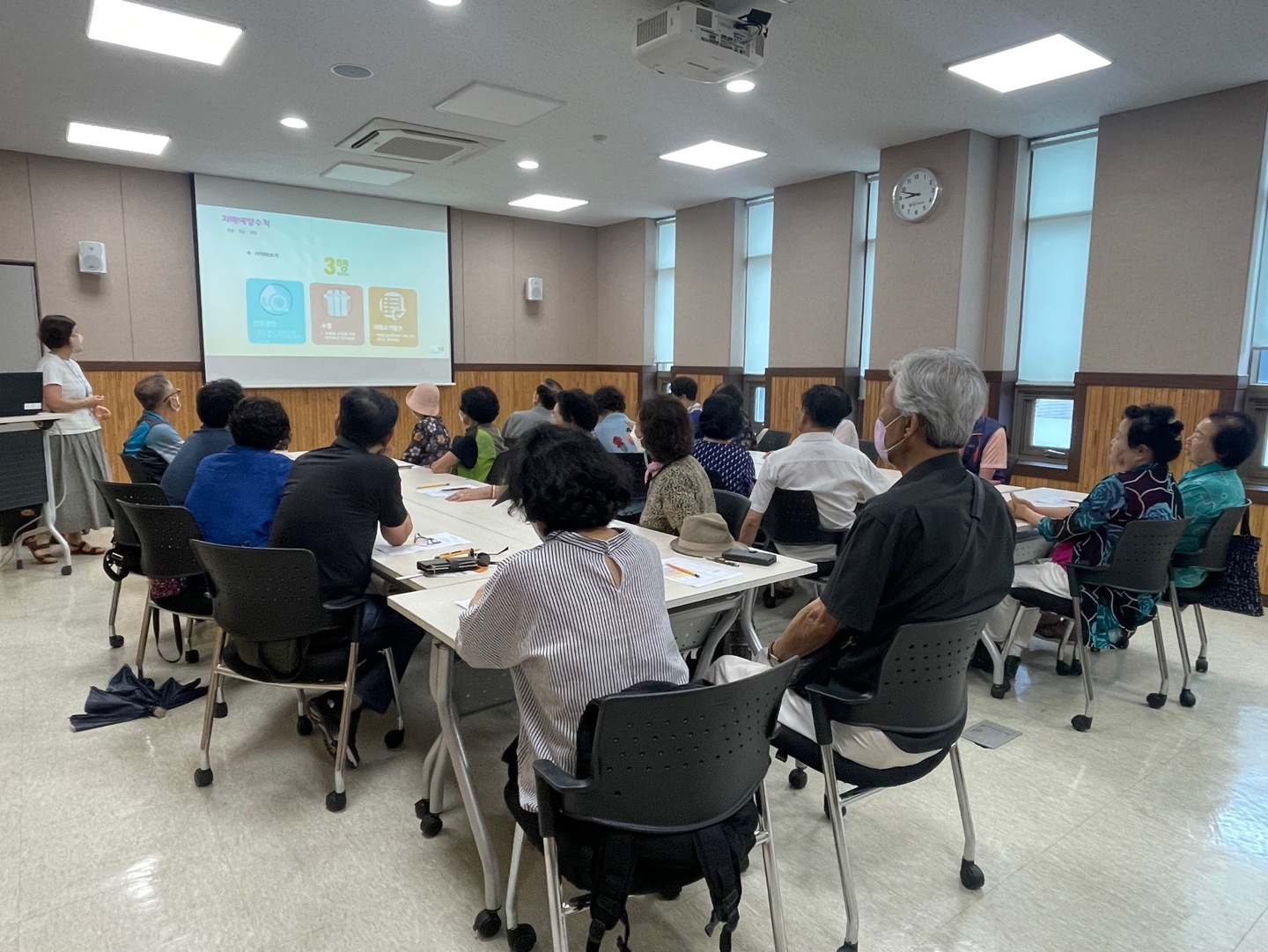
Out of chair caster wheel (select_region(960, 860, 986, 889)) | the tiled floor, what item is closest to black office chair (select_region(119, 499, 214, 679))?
the tiled floor

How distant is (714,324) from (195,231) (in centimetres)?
496

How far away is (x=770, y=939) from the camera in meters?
1.89

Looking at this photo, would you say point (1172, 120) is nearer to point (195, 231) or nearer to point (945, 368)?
point (945, 368)

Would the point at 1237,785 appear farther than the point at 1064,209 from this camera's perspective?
No

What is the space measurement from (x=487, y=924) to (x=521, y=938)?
0.11 meters

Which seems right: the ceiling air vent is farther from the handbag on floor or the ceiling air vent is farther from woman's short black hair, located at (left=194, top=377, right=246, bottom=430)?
the handbag on floor

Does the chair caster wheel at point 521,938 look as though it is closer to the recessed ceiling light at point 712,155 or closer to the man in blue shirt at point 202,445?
the man in blue shirt at point 202,445

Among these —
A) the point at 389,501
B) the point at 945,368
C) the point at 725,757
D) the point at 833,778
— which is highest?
the point at 945,368

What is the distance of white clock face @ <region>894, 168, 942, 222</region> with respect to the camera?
18.5 feet

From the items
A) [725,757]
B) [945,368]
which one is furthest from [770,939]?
[945,368]

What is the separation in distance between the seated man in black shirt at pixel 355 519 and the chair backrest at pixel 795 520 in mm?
1750

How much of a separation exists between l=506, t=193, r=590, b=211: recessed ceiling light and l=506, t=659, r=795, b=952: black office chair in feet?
22.9

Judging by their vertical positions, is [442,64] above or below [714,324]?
above

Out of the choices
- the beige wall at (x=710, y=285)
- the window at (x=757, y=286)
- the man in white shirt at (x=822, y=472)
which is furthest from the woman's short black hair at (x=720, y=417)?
the beige wall at (x=710, y=285)
